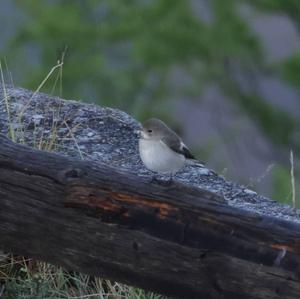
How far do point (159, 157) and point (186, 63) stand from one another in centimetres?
2335

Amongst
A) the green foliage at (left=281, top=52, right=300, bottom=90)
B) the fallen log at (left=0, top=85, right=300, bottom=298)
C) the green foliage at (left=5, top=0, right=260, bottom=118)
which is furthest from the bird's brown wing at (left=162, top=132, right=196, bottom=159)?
the green foliage at (left=5, top=0, right=260, bottom=118)

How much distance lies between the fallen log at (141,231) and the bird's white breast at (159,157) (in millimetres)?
Result: 1237

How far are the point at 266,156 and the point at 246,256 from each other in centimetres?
2372

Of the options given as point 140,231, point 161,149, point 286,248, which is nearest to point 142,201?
point 140,231

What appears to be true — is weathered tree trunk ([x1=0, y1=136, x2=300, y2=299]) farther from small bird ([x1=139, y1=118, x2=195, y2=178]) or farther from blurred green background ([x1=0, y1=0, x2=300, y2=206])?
blurred green background ([x1=0, y1=0, x2=300, y2=206])

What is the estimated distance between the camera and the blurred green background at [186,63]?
89.1 feet

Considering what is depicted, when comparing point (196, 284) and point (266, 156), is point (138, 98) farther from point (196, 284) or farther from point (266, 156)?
point (196, 284)

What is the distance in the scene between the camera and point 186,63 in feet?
94.0

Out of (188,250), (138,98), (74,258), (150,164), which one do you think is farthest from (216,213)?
(138,98)

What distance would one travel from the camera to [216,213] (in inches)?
156

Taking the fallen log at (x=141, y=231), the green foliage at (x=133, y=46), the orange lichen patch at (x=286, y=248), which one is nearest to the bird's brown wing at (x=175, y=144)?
the fallen log at (x=141, y=231)

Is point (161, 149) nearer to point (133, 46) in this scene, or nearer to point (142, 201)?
point (142, 201)

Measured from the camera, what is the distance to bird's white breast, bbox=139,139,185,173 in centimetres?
542

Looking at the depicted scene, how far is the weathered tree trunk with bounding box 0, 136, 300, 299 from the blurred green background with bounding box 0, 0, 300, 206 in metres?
20.9
